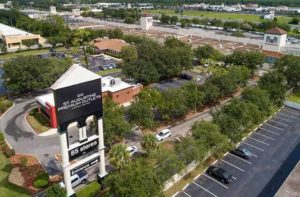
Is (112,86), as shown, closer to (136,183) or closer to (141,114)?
(141,114)

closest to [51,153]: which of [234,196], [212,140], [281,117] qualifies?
[212,140]

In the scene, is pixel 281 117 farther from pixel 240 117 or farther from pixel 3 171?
pixel 3 171

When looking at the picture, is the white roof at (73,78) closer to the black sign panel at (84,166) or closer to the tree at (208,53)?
the black sign panel at (84,166)

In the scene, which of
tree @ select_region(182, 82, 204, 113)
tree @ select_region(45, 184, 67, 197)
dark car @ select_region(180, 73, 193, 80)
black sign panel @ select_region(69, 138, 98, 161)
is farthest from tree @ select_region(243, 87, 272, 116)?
tree @ select_region(45, 184, 67, 197)

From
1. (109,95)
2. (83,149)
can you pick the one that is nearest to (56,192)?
(83,149)

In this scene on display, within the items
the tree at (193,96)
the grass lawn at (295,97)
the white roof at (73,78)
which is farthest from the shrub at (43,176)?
the grass lawn at (295,97)

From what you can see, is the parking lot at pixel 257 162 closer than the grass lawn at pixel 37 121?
Yes
